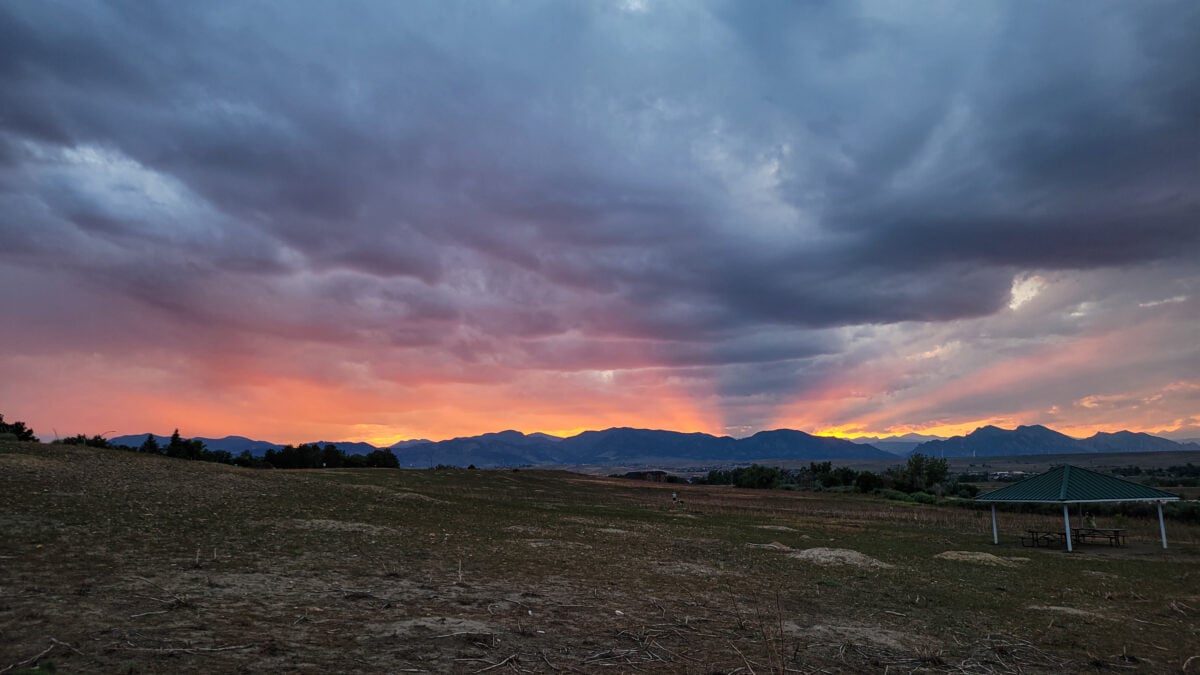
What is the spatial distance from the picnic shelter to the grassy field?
14.7ft

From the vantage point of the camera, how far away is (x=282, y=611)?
440 inches

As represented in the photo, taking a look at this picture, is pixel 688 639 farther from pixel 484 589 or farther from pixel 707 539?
pixel 707 539

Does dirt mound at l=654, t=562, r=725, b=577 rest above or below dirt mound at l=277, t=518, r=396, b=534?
below

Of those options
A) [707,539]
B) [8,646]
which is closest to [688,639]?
[8,646]

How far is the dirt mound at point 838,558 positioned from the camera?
24.2 m

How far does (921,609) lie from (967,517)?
166 feet

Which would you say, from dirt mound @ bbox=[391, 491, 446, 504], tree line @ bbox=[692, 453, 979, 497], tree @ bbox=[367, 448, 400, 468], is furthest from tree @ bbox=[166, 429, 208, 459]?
tree line @ bbox=[692, 453, 979, 497]

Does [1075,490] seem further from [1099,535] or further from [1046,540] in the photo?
[1046,540]

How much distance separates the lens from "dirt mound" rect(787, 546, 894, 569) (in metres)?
24.2

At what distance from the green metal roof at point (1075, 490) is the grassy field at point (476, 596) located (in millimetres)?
4548

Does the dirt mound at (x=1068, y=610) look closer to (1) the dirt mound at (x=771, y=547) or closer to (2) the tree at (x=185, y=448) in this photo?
(1) the dirt mound at (x=771, y=547)

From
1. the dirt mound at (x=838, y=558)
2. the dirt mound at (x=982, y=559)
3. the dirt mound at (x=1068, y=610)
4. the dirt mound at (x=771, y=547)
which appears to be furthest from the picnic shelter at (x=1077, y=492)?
the dirt mound at (x=1068, y=610)

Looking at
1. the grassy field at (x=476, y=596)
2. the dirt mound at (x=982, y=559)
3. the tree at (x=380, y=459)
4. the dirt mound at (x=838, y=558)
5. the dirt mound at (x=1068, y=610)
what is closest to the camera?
the grassy field at (x=476, y=596)

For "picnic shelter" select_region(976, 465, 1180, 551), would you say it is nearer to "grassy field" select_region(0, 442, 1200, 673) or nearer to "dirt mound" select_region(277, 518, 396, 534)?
"grassy field" select_region(0, 442, 1200, 673)
